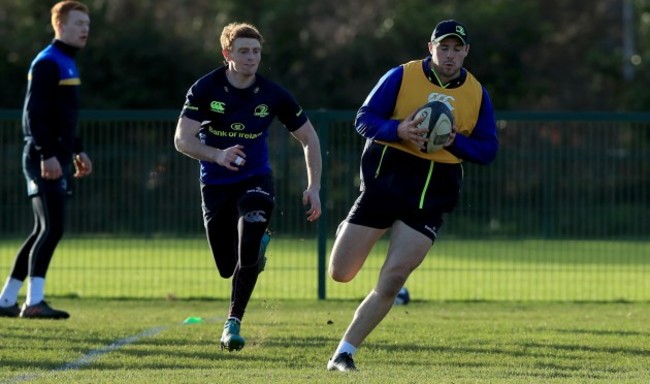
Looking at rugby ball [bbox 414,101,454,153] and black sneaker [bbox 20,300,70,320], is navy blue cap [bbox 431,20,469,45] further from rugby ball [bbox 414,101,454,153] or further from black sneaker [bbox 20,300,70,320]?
black sneaker [bbox 20,300,70,320]

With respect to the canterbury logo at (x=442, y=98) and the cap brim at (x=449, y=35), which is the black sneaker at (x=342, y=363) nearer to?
the canterbury logo at (x=442, y=98)

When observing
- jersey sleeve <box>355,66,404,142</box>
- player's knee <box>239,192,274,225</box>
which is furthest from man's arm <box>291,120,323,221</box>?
jersey sleeve <box>355,66,404,142</box>

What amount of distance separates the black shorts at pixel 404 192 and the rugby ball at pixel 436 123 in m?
0.19

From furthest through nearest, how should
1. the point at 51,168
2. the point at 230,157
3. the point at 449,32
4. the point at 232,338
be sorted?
the point at 51,168
the point at 232,338
the point at 230,157
the point at 449,32

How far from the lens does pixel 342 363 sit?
8.95 metres

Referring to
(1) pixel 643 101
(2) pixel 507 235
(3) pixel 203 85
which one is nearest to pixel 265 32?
(1) pixel 643 101

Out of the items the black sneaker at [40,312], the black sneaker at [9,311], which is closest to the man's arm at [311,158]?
the black sneaker at [40,312]

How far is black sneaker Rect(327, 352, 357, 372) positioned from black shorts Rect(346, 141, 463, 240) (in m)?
0.81

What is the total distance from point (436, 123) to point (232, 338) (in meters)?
2.01

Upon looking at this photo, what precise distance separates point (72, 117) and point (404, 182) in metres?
4.36

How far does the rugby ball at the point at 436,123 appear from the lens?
8.96m

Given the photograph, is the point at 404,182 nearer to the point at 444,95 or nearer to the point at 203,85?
the point at 444,95

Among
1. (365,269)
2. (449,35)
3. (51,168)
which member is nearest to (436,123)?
(449,35)

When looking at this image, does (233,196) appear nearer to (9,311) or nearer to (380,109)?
(380,109)
